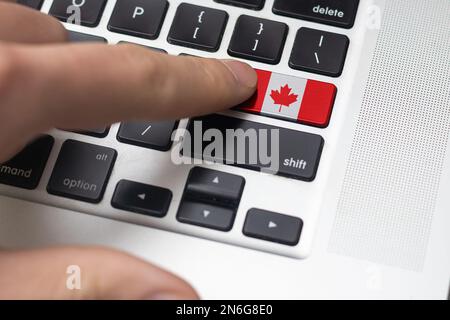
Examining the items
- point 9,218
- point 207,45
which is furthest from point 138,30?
point 9,218

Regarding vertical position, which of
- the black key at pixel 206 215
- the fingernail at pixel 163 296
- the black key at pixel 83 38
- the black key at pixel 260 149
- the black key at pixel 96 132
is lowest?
the fingernail at pixel 163 296

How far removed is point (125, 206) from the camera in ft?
1.43

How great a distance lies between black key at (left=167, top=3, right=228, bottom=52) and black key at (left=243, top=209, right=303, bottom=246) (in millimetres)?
133

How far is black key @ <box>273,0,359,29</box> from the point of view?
0.49 meters

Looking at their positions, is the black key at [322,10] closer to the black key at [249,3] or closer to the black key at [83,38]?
the black key at [249,3]

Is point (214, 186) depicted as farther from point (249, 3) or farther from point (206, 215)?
point (249, 3)

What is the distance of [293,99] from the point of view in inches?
18.2

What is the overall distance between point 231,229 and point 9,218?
15cm

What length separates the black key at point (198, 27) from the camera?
483mm

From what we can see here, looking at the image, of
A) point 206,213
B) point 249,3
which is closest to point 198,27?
point 249,3

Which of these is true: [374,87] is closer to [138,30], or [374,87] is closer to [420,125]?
[420,125]

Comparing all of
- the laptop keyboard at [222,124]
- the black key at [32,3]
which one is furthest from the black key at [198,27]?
the black key at [32,3]

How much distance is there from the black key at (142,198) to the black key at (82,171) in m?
0.01

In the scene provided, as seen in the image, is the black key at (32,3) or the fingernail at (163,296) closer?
the fingernail at (163,296)
